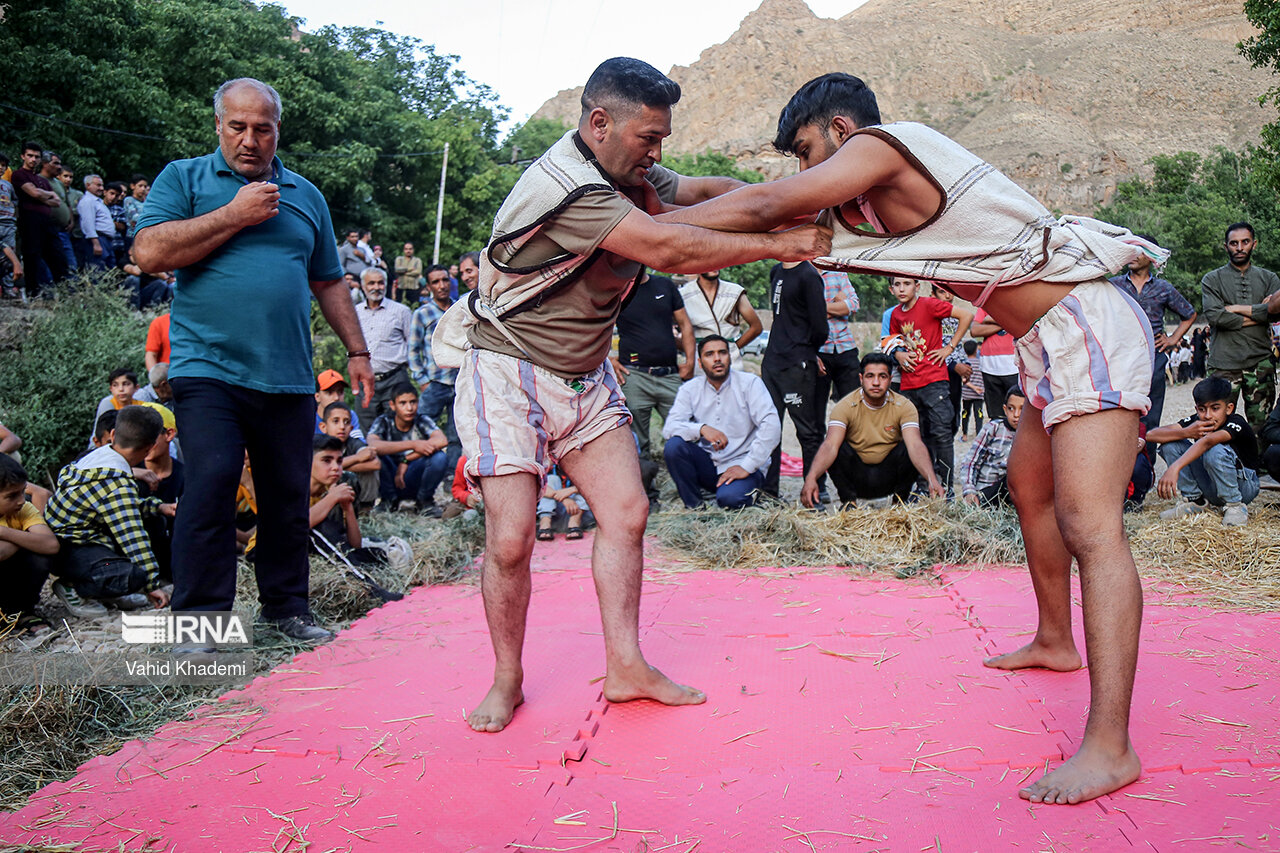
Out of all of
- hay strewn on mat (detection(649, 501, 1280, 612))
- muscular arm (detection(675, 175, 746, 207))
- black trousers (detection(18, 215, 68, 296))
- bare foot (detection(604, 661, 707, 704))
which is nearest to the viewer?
bare foot (detection(604, 661, 707, 704))

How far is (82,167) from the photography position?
18094 millimetres

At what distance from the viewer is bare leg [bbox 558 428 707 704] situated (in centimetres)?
268

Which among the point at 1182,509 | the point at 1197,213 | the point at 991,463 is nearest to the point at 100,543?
the point at 991,463

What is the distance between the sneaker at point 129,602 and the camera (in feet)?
14.3

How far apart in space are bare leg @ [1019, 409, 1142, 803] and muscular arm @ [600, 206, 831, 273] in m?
0.87

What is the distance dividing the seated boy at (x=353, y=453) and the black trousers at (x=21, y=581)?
1920 mm

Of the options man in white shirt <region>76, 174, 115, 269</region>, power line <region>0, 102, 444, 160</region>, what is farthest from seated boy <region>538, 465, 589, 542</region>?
power line <region>0, 102, 444, 160</region>

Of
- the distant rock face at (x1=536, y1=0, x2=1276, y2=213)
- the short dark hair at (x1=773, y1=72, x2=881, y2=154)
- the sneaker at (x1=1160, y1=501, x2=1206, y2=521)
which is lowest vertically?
the sneaker at (x1=1160, y1=501, x2=1206, y2=521)

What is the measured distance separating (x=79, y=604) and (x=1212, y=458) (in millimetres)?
6285

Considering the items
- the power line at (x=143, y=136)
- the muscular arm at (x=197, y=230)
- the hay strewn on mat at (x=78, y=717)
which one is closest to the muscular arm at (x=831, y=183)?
the muscular arm at (x=197, y=230)

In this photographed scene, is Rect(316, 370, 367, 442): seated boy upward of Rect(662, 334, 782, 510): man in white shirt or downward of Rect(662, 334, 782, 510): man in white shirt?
upward

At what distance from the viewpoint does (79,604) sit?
14.6ft

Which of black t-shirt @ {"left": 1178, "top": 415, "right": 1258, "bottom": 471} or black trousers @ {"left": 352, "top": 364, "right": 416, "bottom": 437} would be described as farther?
black trousers @ {"left": 352, "top": 364, "right": 416, "bottom": 437}

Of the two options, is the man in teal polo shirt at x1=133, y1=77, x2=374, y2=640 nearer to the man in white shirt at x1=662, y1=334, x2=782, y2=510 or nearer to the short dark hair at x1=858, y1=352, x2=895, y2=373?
the man in white shirt at x1=662, y1=334, x2=782, y2=510
